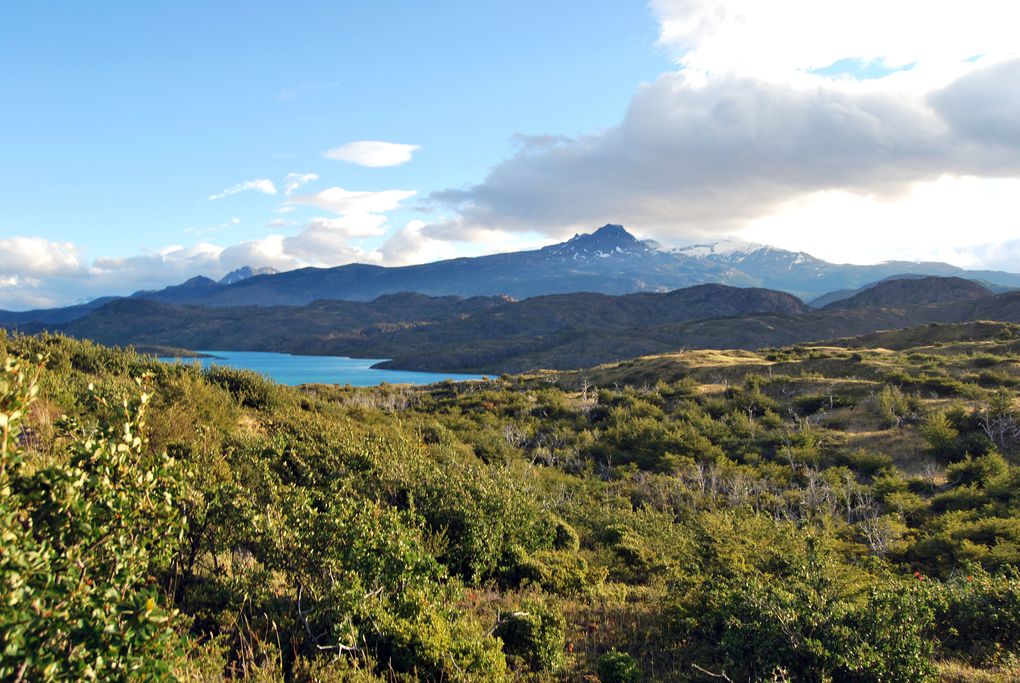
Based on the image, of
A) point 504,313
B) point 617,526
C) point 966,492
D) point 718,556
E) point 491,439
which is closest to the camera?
point 718,556

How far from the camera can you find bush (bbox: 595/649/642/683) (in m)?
6.11

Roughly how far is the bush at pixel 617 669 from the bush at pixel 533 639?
1.48ft

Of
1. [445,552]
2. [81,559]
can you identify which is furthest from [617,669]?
[81,559]

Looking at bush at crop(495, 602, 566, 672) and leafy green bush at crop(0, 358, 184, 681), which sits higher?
leafy green bush at crop(0, 358, 184, 681)

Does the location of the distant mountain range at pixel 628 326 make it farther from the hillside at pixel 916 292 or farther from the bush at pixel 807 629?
the bush at pixel 807 629

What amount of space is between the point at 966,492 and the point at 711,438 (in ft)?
30.6

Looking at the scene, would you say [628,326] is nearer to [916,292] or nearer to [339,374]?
[916,292]

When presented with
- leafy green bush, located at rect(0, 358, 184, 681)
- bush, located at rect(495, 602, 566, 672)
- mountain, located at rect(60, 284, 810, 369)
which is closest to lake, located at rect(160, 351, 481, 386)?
mountain, located at rect(60, 284, 810, 369)

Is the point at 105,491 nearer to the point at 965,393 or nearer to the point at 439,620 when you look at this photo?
the point at 439,620

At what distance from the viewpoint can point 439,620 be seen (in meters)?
5.86

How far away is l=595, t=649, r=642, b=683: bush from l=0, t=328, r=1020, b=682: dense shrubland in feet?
0.08

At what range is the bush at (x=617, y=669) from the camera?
611 cm

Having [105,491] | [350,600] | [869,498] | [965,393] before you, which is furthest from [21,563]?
[965,393]

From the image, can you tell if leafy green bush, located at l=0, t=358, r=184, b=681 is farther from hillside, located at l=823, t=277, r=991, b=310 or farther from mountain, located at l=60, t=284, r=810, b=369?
hillside, located at l=823, t=277, r=991, b=310
